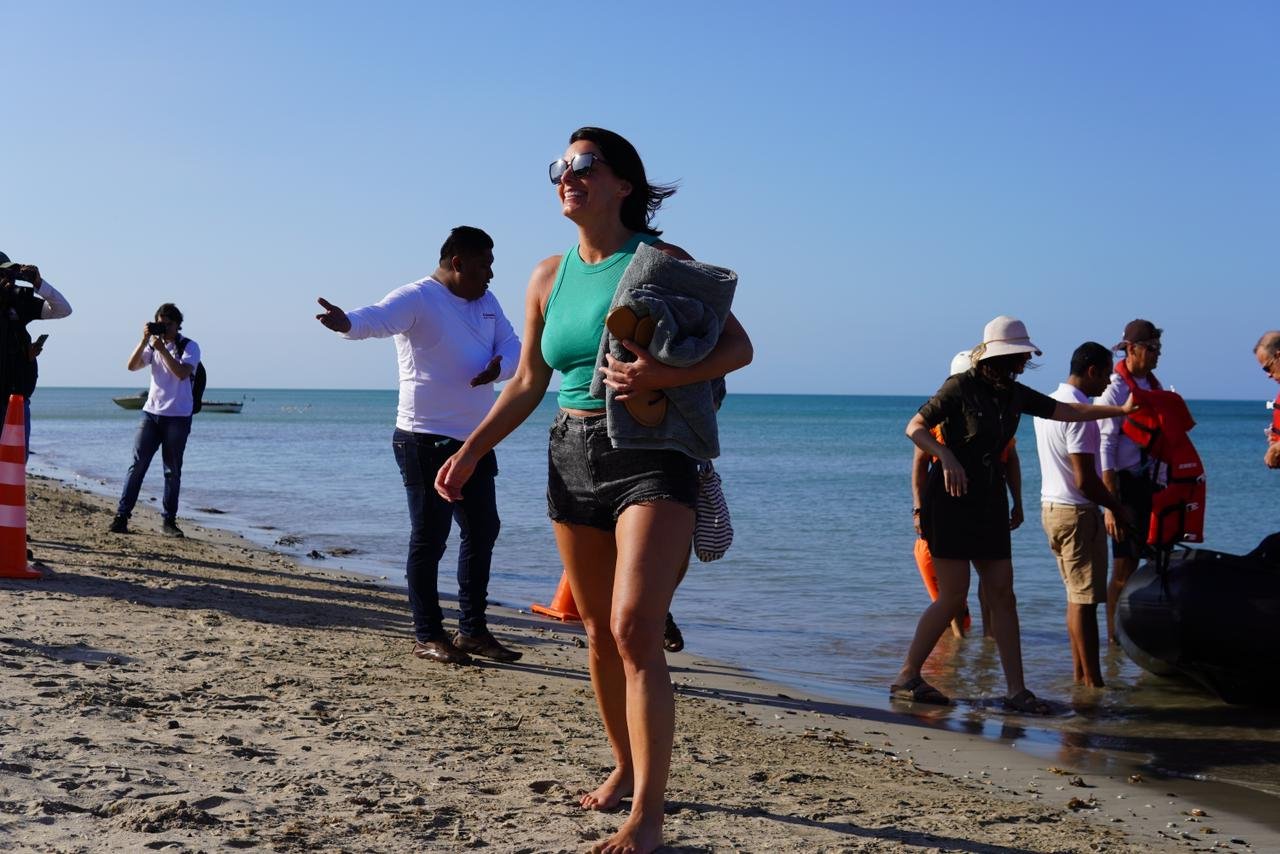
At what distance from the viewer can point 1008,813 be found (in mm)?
4105

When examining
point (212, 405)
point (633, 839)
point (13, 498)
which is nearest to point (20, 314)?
point (13, 498)

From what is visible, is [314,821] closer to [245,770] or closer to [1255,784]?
[245,770]

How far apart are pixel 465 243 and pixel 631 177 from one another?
2683 mm

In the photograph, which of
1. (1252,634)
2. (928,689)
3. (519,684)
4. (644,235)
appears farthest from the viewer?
(928,689)

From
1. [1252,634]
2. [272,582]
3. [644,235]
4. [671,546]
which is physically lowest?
[272,582]

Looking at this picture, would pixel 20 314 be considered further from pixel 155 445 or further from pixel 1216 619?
pixel 1216 619

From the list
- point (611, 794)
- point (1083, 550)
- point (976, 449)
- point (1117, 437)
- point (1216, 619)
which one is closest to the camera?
point (611, 794)

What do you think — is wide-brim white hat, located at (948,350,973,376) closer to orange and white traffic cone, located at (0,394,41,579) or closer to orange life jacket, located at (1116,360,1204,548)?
orange life jacket, located at (1116,360,1204,548)

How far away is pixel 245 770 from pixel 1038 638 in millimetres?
→ 6755

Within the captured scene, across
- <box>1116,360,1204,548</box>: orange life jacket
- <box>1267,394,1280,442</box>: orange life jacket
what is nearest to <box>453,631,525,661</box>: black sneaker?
<box>1116,360,1204,548</box>: orange life jacket

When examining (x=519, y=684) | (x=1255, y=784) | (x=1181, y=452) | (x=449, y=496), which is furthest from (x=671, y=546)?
(x=1181, y=452)

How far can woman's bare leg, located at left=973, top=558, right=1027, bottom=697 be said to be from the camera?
6.42m

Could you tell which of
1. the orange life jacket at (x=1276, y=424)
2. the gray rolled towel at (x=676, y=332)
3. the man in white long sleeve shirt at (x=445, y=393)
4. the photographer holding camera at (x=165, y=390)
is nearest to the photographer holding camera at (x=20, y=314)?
the photographer holding camera at (x=165, y=390)

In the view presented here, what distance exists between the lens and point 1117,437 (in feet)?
25.2
